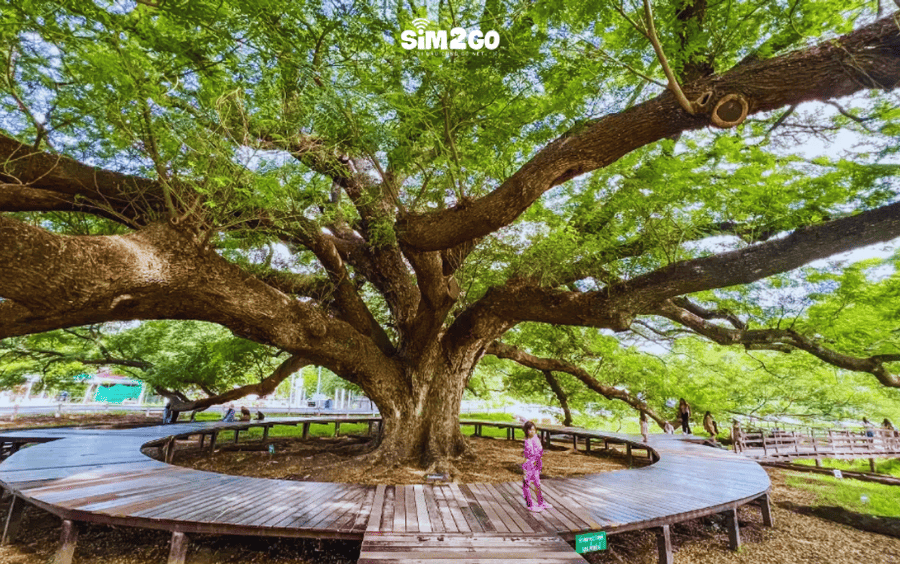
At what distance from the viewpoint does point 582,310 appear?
6.41 meters

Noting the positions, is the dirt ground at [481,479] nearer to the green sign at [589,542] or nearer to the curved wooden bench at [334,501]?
the curved wooden bench at [334,501]

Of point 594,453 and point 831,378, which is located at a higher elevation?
point 831,378

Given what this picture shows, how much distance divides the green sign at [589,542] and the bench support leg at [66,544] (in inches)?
179

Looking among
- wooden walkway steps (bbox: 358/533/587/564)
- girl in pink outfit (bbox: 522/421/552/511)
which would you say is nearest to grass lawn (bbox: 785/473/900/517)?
girl in pink outfit (bbox: 522/421/552/511)

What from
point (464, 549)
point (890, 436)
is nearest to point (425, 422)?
point (464, 549)

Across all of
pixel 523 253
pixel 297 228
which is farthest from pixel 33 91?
pixel 523 253

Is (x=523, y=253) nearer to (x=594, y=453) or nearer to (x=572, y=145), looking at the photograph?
(x=572, y=145)

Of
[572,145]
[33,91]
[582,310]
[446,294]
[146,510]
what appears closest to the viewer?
[146,510]

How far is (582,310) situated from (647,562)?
10.8 ft

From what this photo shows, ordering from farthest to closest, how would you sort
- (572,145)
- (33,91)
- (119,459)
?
(119,459) → (33,91) → (572,145)

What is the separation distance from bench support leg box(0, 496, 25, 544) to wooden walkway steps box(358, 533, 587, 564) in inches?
172

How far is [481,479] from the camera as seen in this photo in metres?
6.76

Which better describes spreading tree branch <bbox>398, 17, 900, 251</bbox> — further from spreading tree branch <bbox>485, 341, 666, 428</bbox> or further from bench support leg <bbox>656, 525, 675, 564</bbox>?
spreading tree branch <bbox>485, 341, 666, 428</bbox>

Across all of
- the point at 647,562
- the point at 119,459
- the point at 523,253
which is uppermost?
the point at 523,253
